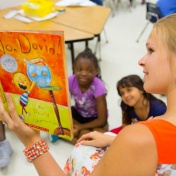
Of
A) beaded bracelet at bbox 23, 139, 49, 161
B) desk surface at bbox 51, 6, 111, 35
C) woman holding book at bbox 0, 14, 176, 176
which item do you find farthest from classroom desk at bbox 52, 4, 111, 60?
woman holding book at bbox 0, 14, 176, 176

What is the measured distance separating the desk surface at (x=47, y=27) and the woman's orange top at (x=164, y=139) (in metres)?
1.50

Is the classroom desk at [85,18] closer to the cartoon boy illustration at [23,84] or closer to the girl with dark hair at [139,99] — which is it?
the girl with dark hair at [139,99]

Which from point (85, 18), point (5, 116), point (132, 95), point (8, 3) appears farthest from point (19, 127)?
point (8, 3)

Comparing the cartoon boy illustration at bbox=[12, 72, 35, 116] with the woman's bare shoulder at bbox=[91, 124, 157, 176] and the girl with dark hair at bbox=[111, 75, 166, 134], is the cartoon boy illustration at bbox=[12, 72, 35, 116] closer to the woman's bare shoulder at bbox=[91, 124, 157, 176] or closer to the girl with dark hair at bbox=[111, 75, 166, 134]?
the woman's bare shoulder at bbox=[91, 124, 157, 176]

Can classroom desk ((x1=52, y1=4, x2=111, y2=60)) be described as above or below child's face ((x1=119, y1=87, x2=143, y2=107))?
above

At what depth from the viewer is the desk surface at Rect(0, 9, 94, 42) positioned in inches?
86.1

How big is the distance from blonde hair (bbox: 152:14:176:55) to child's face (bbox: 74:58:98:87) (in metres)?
1.13

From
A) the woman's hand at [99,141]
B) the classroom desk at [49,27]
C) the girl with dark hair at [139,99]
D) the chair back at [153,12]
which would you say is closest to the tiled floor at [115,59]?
the chair back at [153,12]

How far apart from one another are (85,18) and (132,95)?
39.1 inches

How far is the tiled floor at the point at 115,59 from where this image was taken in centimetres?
212

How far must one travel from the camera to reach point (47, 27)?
233cm

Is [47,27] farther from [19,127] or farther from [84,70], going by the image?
[19,127]

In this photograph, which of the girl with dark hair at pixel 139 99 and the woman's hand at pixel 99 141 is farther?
the girl with dark hair at pixel 139 99

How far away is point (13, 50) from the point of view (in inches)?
41.6
